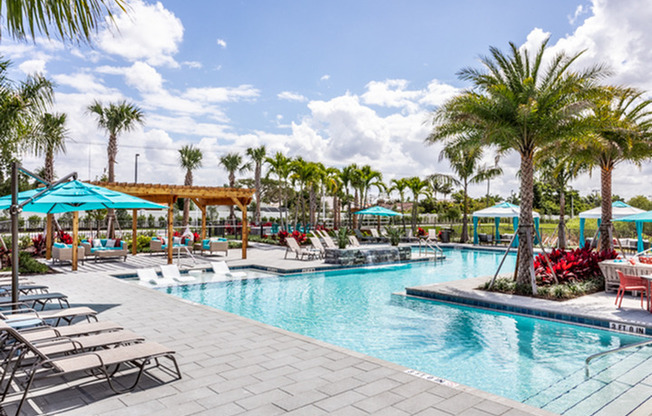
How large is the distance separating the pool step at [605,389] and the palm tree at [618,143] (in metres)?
8.66

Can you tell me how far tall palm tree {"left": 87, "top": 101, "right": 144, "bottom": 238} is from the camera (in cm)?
2245

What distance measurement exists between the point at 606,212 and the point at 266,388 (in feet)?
43.6

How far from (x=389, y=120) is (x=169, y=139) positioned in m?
14.1

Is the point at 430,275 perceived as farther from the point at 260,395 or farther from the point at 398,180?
the point at 398,180

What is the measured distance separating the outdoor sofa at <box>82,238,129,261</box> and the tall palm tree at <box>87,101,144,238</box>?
6.53 metres

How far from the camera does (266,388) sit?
4.18 m

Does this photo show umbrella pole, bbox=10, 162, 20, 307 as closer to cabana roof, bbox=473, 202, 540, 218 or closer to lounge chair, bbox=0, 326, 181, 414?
lounge chair, bbox=0, 326, 181, 414

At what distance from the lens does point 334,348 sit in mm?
5477

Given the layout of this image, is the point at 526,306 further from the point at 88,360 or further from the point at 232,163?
the point at 232,163

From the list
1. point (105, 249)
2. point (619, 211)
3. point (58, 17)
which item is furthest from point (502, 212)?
point (58, 17)

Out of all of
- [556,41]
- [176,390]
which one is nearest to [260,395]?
[176,390]

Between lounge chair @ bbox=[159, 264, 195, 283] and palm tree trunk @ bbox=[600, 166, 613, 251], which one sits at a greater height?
palm tree trunk @ bbox=[600, 166, 613, 251]

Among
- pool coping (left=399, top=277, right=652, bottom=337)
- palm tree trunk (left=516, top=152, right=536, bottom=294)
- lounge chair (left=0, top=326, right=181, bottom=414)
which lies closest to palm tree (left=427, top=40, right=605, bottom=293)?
palm tree trunk (left=516, top=152, right=536, bottom=294)

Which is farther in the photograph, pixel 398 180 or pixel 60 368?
pixel 398 180
